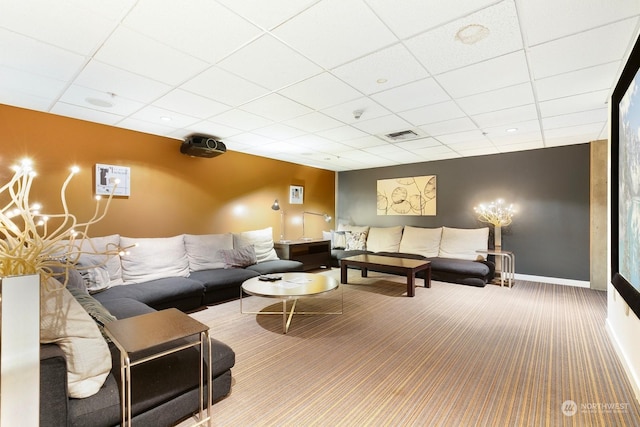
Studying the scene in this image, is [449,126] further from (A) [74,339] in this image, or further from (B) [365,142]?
(A) [74,339]

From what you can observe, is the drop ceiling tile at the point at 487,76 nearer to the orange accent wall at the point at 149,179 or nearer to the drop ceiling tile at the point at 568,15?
the drop ceiling tile at the point at 568,15

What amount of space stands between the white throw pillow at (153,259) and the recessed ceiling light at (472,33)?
385cm

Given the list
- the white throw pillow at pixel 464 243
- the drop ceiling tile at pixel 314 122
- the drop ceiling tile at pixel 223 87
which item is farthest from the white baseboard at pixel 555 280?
the drop ceiling tile at pixel 223 87

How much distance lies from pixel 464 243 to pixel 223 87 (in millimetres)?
4899

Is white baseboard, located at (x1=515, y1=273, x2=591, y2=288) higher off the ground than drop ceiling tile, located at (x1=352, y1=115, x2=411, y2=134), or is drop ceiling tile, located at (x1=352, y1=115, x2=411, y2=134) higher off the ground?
drop ceiling tile, located at (x1=352, y1=115, x2=411, y2=134)

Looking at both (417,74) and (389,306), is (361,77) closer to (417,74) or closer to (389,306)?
(417,74)

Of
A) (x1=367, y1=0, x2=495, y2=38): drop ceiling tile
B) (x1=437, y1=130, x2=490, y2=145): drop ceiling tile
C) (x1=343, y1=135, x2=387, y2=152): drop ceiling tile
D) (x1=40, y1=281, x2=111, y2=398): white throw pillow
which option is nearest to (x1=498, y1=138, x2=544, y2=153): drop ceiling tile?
(x1=437, y1=130, x2=490, y2=145): drop ceiling tile

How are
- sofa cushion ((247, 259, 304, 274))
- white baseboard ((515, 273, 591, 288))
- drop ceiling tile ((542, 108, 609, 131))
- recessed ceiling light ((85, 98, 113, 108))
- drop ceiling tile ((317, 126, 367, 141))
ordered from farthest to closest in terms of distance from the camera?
white baseboard ((515, 273, 591, 288)), sofa cushion ((247, 259, 304, 274)), drop ceiling tile ((317, 126, 367, 141)), drop ceiling tile ((542, 108, 609, 131)), recessed ceiling light ((85, 98, 113, 108))

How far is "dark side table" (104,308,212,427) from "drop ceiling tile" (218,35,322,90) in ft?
6.24

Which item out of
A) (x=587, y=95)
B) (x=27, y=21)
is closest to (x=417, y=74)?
(x=587, y=95)

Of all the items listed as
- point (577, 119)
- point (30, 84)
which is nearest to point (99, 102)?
point (30, 84)

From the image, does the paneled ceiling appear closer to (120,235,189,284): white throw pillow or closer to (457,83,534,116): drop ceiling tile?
(457,83,534,116): drop ceiling tile

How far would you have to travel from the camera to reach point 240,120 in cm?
366

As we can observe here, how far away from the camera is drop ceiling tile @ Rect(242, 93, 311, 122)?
9.96 feet
